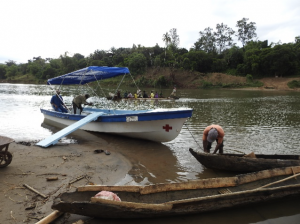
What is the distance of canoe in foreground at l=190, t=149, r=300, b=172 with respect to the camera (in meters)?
5.73

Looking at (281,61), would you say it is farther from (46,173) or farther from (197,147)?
(46,173)

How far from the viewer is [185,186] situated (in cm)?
455

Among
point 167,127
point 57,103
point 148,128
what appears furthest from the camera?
point 57,103

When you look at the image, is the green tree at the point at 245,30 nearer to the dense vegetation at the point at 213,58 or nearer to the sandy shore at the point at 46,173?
the dense vegetation at the point at 213,58

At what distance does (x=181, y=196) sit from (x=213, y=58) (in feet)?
206

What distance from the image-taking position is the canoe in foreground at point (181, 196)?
12.0 ft

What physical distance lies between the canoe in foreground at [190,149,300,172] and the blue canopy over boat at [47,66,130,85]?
5.36 metres

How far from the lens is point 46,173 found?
5754 mm

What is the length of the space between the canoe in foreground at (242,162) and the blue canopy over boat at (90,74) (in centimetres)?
536

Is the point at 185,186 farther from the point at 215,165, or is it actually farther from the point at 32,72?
the point at 32,72

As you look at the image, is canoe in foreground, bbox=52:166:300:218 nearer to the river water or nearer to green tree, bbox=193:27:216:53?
the river water

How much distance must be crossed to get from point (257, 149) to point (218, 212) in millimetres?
5072

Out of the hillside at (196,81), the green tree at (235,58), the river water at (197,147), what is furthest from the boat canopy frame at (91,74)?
the green tree at (235,58)

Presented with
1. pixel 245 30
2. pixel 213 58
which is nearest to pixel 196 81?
pixel 213 58
